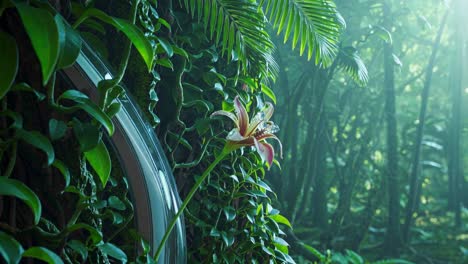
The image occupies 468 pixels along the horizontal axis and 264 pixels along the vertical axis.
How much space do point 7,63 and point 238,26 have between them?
633 mm

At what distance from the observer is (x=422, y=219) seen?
15.5 ft

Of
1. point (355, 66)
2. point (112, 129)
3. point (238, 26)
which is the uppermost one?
point (355, 66)

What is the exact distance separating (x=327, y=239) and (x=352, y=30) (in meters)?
1.40

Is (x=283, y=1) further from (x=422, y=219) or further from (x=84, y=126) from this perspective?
(x=422, y=219)

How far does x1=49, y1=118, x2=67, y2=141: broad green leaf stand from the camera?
0.57 metres

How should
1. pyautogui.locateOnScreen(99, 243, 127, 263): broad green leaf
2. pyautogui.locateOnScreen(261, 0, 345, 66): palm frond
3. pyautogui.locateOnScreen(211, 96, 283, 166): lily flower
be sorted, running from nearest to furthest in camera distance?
1. pyautogui.locateOnScreen(99, 243, 127, 263): broad green leaf
2. pyautogui.locateOnScreen(211, 96, 283, 166): lily flower
3. pyautogui.locateOnScreen(261, 0, 345, 66): palm frond

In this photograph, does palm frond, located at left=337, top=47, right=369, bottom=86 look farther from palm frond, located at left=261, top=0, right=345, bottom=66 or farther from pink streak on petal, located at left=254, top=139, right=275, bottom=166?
pink streak on petal, located at left=254, top=139, right=275, bottom=166

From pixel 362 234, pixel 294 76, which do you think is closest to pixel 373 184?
pixel 362 234

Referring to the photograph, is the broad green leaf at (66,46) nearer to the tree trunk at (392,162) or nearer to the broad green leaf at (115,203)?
the broad green leaf at (115,203)

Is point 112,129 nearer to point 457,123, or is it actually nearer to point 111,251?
point 111,251

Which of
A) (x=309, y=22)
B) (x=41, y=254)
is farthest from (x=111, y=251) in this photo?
(x=309, y=22)

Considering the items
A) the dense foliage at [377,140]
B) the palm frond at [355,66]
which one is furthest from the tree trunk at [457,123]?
the palm frond at [355,66]

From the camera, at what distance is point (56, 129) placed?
0.57m

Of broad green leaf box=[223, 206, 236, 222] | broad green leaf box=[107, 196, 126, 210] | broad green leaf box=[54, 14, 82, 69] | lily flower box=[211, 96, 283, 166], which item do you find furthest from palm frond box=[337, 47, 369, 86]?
broad green leaf box=[54, 14, 82, 69]
